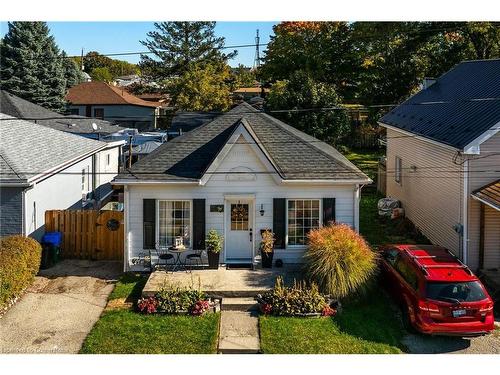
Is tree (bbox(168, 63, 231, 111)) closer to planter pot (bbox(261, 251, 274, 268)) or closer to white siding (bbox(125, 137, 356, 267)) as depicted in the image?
white siding (bbox(125, 137, 356, 267))

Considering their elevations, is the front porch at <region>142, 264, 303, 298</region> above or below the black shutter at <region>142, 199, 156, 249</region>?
below

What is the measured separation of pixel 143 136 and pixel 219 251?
61.9 feet

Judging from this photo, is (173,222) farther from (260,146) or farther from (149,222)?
(260,146)

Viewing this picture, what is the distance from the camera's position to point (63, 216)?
56.2 ft

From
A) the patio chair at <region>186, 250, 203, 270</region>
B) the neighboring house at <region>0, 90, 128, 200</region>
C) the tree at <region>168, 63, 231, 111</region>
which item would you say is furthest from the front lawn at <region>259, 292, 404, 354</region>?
the tree at <region>168, 63, 231, 111</region>

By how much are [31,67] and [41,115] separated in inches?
746

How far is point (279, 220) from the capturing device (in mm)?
15625

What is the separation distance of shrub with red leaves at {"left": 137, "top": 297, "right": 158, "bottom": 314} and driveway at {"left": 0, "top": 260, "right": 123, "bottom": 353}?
1.01 meters

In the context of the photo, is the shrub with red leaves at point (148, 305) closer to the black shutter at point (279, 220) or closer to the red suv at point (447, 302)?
the black shutter at point (279, 220)

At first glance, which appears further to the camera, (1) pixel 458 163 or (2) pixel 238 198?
(1) pixel 458 163

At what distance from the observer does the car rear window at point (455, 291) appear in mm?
10898

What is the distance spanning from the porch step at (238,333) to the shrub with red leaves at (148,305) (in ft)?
5.36

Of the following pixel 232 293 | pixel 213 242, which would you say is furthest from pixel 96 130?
pixel 232 293

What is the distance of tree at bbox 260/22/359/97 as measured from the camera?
42.0 metres
